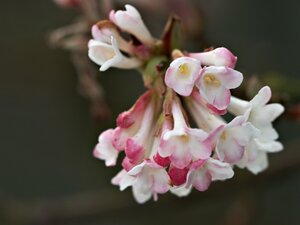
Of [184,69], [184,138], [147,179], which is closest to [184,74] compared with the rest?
[184,69]

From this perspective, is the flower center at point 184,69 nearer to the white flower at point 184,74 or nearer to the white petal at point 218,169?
the white flower at point 184,74

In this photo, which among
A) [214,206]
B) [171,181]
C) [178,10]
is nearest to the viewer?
[171,181]

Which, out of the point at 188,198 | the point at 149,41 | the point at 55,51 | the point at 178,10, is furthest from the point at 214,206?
the point at 149,41

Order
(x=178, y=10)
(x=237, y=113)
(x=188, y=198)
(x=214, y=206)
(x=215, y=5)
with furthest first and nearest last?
(x=214, y=206) < (x=215, y=5) < (x=188, y=198) < (x=178, y=10) < (x=237, y=113)

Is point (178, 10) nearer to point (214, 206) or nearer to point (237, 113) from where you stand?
point (237, 113)

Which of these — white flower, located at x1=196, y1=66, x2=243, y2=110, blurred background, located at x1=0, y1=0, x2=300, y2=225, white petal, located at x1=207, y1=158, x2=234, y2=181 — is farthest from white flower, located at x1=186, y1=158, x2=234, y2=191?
blurred background, located at x1=0, y1=0, x2=300, y2=225

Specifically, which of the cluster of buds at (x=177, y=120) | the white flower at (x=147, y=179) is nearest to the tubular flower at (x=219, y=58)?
the cluster of buds at (x=177, y=120)
